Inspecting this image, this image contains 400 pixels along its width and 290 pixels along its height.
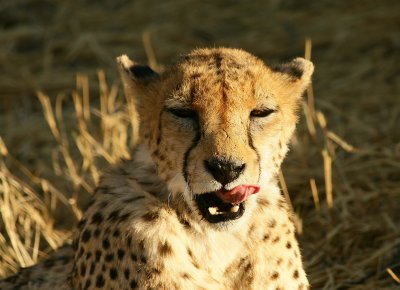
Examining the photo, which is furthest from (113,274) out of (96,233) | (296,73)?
(296,73)

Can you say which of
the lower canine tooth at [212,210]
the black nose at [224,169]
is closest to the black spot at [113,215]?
the lower canine tooth at [212,210]

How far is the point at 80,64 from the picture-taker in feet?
21.0

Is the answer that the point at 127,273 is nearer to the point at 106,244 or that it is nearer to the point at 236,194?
the point at 106,244

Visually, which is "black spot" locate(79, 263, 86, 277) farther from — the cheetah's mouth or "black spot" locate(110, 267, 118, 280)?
the cheetah's mouth

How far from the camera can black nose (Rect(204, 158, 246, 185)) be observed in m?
2.64

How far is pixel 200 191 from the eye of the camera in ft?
8.95

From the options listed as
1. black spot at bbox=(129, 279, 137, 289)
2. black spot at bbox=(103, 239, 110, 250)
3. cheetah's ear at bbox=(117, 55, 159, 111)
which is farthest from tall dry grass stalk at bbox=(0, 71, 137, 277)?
black spot at bbox=(129, 279, 137, 289)

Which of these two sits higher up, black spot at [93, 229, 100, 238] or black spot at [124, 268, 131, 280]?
black spot at [93, 229, 100, 238]

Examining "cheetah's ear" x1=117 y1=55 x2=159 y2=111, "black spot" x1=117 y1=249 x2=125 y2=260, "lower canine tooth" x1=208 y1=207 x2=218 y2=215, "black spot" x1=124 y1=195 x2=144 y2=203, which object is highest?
"cheetah's ear" x1=117 y1=55 x2=159 y2=111

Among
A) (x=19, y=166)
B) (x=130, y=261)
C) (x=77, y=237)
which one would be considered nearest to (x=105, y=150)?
(x=19, y=166)

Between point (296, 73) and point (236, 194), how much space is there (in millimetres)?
671

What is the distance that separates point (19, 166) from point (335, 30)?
2504 millimetres

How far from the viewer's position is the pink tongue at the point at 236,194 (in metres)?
2.74

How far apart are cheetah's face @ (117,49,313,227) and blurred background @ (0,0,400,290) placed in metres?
0.98
